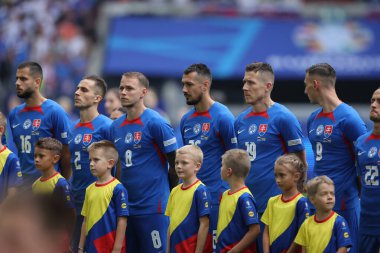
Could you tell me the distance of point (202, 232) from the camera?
7684 mm

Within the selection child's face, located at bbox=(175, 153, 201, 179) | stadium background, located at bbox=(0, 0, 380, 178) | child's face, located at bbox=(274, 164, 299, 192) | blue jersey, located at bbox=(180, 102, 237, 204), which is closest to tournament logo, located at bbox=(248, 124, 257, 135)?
blue jersey, located at bbox=(180, 102, 237, 204)

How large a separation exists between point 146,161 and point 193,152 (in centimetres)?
76

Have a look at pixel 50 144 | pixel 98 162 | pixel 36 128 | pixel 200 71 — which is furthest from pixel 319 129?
pixel 36 128

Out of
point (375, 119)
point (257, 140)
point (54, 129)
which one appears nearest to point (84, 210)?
point (54, 129)

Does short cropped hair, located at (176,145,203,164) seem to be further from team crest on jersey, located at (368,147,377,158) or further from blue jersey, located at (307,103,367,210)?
team crest on jersey, located at (368,147,377,158)

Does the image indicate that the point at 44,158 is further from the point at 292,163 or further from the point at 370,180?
the point at 370,180

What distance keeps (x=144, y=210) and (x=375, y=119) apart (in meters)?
2.41

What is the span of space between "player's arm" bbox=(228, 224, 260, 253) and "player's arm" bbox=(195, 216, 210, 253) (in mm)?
A: 297

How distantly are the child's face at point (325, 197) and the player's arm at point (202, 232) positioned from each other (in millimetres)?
1104

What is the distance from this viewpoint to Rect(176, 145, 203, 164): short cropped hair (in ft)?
25.1

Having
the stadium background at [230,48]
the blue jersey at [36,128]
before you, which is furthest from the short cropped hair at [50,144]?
the stadium background at [230,48]

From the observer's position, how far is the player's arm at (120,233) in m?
7.92

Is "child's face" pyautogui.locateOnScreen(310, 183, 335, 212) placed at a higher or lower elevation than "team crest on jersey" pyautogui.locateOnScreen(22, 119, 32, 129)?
lower

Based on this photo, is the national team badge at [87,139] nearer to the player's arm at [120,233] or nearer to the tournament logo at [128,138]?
the tournament logo at [128,138]
